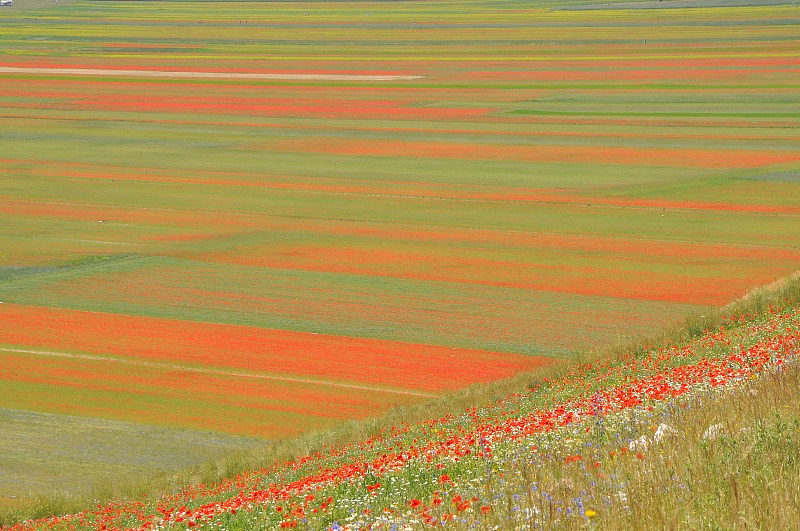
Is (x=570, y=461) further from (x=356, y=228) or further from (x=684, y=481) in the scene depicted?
(x=356, y=228)

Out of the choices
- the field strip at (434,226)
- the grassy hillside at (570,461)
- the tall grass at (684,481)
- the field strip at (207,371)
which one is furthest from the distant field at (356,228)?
the tall grass at (684,481)

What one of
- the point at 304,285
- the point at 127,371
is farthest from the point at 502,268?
the point at 127,371

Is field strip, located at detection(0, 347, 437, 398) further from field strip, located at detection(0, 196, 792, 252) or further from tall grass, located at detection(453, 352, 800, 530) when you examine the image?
field strip, located at detection(0, 196, 792, 252)

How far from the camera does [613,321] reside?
104ft

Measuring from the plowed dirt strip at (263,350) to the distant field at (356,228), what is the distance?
0.10 m

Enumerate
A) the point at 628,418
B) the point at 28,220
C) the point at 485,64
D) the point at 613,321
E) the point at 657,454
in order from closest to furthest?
the point at 657,454
the point at 628,418
the point at 613,321
the point at 28,220
the point at 485,64

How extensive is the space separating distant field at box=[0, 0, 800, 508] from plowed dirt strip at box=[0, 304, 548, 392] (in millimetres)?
101

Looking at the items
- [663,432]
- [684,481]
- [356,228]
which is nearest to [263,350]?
[356,228]

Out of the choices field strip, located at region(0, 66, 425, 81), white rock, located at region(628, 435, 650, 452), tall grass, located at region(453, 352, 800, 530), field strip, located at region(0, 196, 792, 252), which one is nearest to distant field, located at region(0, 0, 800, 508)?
field strip, located at region(0, 196, 792, 252)

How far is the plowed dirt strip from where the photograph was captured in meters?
27.6

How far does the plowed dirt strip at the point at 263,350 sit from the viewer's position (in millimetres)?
27641

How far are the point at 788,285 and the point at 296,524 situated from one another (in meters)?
20.1

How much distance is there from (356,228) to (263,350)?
57.7ft

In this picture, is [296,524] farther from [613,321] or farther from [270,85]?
[270,85]
